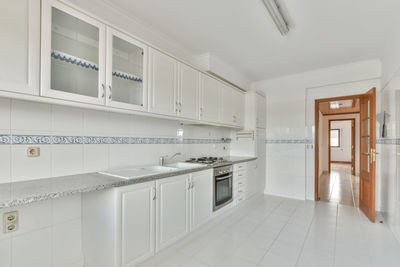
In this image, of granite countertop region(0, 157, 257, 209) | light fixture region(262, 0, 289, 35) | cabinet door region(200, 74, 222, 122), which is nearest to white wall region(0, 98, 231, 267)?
granite countertop region(0, 157, 257, 209)

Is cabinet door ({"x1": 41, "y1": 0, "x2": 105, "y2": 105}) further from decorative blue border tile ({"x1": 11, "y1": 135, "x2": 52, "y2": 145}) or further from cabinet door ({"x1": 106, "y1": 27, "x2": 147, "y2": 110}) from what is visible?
decorative blue border tile ({"x1": 11, "y1": 135, "x2": 52, "y2": 145})

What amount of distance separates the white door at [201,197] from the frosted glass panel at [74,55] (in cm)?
147

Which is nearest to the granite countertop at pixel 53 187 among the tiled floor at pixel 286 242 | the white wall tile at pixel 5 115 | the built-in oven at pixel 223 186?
the white wall tile at pixel 5 115

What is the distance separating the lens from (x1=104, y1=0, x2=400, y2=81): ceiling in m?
2.06

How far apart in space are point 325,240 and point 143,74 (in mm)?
2891

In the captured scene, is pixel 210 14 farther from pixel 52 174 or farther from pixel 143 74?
pixel 52 174

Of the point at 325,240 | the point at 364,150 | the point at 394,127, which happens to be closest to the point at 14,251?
the point at 325,240

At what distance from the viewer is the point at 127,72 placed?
198 centimetres

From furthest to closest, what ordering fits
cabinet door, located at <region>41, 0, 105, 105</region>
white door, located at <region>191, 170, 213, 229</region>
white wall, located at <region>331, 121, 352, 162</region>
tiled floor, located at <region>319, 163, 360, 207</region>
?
1. white wall, located at <region>331, 121, 352, 162</region>
2. tiled floor, located at <region>319, 163, 360, 207</region>
3. white door, located at <region>191, 170, 213, 229</region>
4. cabinet door, located at <region>41, 0, 105, 105</region>

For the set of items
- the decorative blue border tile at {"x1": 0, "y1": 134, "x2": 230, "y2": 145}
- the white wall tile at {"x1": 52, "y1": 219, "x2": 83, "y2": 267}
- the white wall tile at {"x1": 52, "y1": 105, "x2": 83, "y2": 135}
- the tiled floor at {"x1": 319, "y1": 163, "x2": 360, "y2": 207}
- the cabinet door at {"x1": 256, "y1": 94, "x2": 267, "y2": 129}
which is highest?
the cabinet door at {"x1": 256, "y1": 94, "x2": 267, "y2": 129}

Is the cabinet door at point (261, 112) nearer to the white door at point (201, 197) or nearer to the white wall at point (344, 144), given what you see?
the white door at point (201, 197)

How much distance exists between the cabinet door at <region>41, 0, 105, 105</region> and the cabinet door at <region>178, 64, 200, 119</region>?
1009 mm

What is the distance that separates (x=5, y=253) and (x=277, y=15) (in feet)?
10.4

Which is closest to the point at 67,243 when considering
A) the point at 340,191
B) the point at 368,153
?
the point at 368,153
